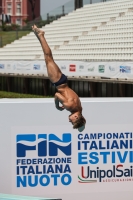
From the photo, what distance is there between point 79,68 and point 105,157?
1586 cm

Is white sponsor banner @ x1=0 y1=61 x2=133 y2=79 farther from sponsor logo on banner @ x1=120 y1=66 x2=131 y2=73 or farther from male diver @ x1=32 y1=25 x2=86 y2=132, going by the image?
male diver @ x1=32 y1=25 x2=86 y2=132

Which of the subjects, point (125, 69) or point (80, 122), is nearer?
point (80, 122)

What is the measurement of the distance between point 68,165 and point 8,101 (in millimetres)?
1292

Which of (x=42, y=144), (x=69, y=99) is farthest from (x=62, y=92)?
(x=42, y=144)

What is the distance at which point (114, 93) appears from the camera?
866 inches

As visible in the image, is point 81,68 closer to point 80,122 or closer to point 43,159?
point 43,159

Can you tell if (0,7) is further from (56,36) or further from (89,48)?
(89,48)

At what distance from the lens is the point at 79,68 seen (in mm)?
22047

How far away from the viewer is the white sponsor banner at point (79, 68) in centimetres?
1923

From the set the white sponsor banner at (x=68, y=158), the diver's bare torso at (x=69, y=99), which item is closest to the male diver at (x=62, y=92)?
the diver's bare torso at (x=69, y=99)

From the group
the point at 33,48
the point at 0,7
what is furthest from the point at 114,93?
the point at 0,7

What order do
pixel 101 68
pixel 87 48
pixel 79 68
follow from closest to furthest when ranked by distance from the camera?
pixel 101 68
pixel 79 68
pixel 87 48

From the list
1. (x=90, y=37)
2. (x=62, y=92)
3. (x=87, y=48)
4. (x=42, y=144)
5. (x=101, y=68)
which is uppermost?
(x=90, y=37)

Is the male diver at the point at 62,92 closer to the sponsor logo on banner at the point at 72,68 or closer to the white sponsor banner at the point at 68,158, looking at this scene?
the white sponsor banner at the point at 68,158
